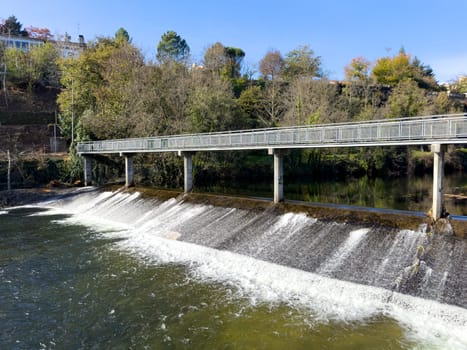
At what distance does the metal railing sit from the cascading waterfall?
13.6 feet

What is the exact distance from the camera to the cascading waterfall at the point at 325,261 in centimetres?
1106

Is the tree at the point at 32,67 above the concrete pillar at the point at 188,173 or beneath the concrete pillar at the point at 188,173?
above

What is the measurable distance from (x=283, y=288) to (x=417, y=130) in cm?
913

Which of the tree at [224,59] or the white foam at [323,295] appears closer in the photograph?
the white foam at [323,295]

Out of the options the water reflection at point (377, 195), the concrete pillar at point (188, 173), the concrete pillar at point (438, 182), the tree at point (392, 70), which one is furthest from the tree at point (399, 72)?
the concrete pillar at point (438, 182)

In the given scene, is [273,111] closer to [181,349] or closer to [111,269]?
[111,269]

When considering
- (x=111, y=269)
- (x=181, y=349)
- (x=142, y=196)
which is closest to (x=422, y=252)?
(x=181, y=349)

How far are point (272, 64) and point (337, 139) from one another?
278 feet

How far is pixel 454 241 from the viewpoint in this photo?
12969 mm

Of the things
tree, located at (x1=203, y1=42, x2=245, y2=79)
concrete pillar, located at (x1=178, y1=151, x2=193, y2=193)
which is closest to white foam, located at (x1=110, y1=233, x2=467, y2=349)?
concrete pillar, located at (x1=178, y1=151, x2=193, y2=193)

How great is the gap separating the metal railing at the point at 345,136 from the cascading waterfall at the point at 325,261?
4149 mm

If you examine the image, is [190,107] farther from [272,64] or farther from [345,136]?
[272,64]

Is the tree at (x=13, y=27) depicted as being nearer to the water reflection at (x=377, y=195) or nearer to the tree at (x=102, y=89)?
the tree at (x=102, y=89)

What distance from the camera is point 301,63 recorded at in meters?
83.2
